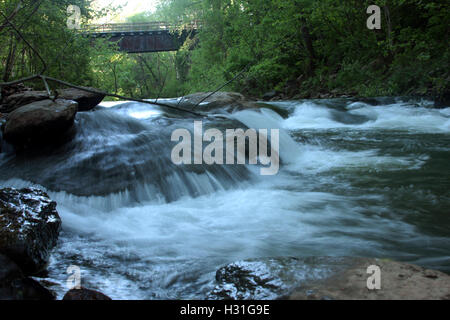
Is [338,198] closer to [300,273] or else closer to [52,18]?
[300,273]

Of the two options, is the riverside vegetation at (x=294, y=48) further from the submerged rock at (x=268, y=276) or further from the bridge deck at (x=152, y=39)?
the submerged rock at (x=268, y=276)

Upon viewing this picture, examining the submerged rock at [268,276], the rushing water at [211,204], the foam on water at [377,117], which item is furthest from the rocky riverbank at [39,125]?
the foam on water at [377,117]


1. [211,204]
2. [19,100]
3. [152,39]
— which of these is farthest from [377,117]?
[152,39]

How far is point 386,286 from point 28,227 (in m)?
2.42

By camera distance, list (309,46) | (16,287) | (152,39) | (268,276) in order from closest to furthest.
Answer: (16,287) → (268,276) → (309,46) → (152,39)

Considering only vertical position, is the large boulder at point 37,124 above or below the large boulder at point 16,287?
above

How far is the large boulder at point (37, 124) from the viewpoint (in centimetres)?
489

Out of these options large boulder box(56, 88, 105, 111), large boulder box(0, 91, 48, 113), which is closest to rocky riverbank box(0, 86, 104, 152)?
large boulder box(0, 91, 48, 113)

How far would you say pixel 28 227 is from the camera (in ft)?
8.15

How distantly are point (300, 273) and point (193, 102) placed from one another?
8.08 m

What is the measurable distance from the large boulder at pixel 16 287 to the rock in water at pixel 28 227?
31 cm

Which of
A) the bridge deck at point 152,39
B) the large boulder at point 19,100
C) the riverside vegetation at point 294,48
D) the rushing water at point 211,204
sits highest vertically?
the bridge deck at point 152,39

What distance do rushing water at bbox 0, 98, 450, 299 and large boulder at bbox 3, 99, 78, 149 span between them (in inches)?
11.0

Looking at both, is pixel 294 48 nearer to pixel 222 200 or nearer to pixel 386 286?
pixel 222 200
